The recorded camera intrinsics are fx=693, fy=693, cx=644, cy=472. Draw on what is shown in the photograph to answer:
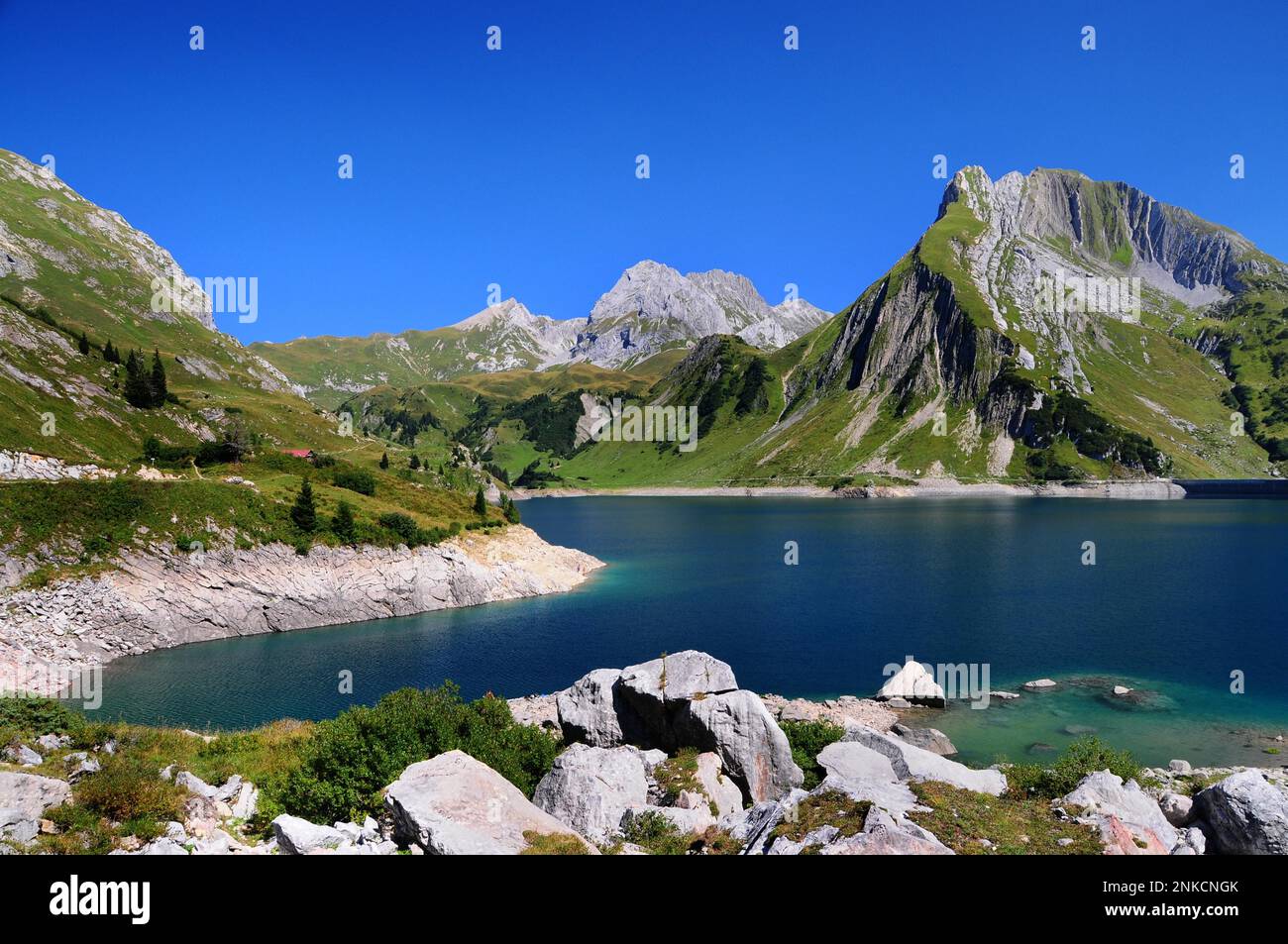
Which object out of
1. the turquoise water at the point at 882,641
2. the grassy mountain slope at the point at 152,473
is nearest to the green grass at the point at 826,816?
the turquoise water at the point at 882,641

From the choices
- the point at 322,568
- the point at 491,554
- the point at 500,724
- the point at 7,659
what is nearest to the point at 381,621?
the point at 322,568

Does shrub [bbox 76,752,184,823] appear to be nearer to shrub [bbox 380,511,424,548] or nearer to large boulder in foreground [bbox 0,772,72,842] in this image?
large boulder in foreground [bbox 0,772,72,842]

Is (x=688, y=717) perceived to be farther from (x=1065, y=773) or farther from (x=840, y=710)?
(x=840, y=710)

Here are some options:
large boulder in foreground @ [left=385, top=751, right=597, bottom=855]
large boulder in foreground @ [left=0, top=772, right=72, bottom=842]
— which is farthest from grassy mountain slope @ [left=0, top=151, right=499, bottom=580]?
large boulder in foreground @ [left=385, top=751, right=597, bottom=855]

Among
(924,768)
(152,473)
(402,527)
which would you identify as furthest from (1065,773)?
(152,473)
